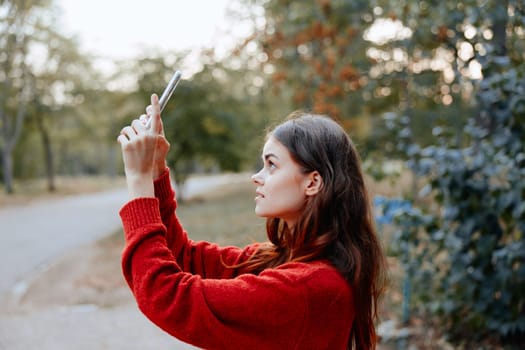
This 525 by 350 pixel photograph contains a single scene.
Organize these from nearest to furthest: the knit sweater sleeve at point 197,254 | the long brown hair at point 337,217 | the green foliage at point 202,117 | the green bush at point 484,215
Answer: the long brown hair at point 337,217 → the knit sweater sleeve at point 197,254 → the green bush at point 484,215 → the green foliage at point 202,117

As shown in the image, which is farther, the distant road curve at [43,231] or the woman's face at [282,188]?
the distant road curve at [43,231]

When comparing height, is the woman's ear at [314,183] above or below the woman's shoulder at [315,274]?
above

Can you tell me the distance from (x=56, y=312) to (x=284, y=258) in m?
5.04

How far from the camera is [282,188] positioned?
134cm

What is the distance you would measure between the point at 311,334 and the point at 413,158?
2703mm

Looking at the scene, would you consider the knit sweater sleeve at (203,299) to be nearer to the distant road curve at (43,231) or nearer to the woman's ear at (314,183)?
the woman's ear at (314,183)

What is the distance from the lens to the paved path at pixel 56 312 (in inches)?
191

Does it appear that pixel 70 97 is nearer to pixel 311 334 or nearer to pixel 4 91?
pixel 4 91

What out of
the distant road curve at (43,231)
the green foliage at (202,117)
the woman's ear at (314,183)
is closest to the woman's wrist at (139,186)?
the woman's ear at (314,183)

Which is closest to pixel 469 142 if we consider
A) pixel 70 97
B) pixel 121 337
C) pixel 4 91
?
pixel 121 337

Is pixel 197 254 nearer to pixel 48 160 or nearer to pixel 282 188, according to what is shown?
pixel 282 188

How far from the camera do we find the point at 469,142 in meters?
3.74

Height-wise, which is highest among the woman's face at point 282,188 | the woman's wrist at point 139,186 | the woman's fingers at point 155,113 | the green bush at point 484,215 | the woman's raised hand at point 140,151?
the woman's fingers at point 155,113

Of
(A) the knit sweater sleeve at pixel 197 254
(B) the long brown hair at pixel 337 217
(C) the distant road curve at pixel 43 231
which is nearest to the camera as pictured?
(B) the long brown hair at pixel 337 217
